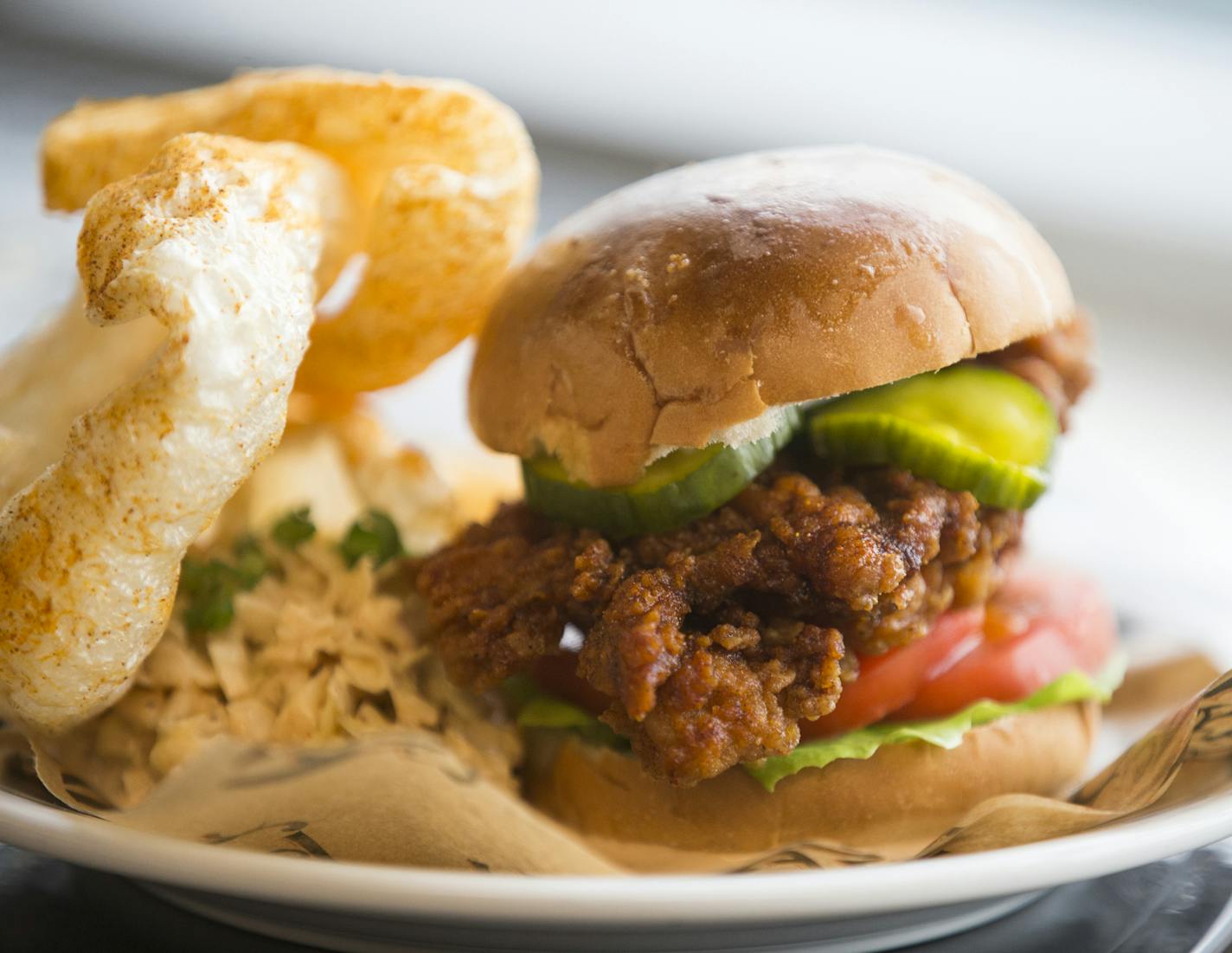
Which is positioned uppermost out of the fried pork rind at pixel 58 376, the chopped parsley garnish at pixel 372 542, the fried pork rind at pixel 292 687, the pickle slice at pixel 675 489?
the pickle slice at pixel 675 489

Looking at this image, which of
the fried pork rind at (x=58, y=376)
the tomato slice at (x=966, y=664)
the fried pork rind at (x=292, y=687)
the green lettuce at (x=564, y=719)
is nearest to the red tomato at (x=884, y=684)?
the tomato slice at (x=966, y=664)

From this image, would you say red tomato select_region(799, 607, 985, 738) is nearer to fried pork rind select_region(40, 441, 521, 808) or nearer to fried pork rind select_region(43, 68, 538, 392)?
fried pork rind select_region(40, 441, 521, 808)

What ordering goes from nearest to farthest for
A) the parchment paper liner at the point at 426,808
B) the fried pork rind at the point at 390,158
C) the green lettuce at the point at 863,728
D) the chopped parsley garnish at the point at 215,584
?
the parchment paper liner at the point at 426,808, the green lettuce at the point at 863,728, the chopped parsley garnish at the point at 215,584, the fried pork rind at the point at 390,158

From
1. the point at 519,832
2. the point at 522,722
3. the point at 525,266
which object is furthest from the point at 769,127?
the point at 519,832

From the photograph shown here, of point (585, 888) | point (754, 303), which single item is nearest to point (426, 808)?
point (585, 888)

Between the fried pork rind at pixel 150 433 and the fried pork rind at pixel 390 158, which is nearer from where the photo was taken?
the fried pork rind at pixel 150 433

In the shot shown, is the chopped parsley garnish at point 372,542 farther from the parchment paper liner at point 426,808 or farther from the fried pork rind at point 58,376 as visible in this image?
the parchment paper liner at point 426,808

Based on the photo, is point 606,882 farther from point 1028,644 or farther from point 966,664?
point 1028,644
